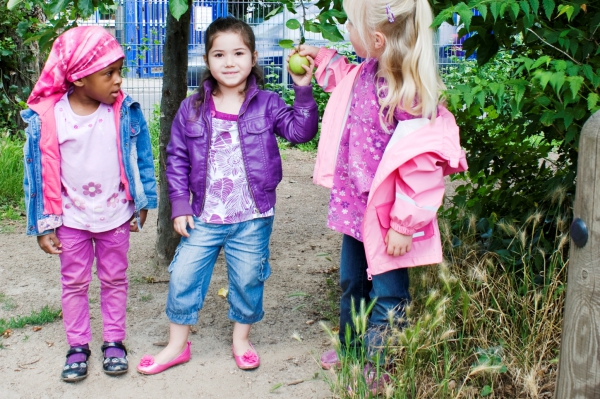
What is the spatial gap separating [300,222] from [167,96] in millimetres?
1886

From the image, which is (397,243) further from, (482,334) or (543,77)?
(543,77)

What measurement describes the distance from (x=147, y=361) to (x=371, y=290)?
3.60 feet

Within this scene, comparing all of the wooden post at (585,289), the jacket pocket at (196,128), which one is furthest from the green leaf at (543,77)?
the jacket pocket at (196,128)

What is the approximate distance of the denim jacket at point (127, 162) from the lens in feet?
9.84

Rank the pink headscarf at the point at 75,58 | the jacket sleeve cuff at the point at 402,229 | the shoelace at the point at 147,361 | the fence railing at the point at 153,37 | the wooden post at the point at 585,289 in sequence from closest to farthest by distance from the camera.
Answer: the wooden post at the point at 585,289 < the jacket sleeve cuff at the point at 402,229 < the pink headscarf at the point at 75,58 < the shoelace at the point at 147,361 < the fence railing at the point at 153,37

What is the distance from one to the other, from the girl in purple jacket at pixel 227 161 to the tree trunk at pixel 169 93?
40.0 inches

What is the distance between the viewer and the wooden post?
182 centimetres

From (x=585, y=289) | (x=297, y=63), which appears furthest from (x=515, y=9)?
(x=585, y=289)

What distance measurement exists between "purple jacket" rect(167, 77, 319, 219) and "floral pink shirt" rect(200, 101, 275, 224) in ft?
0.09

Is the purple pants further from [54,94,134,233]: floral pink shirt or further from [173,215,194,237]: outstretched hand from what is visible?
[173,215,194,237]: outstretched hand

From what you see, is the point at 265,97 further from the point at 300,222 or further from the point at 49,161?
the point at 300,222

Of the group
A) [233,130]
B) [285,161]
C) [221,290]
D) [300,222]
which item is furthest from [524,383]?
[285,161]

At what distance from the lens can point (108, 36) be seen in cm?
305

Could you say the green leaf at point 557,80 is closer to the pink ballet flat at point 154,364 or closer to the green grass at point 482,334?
the green grass at point 482,334
